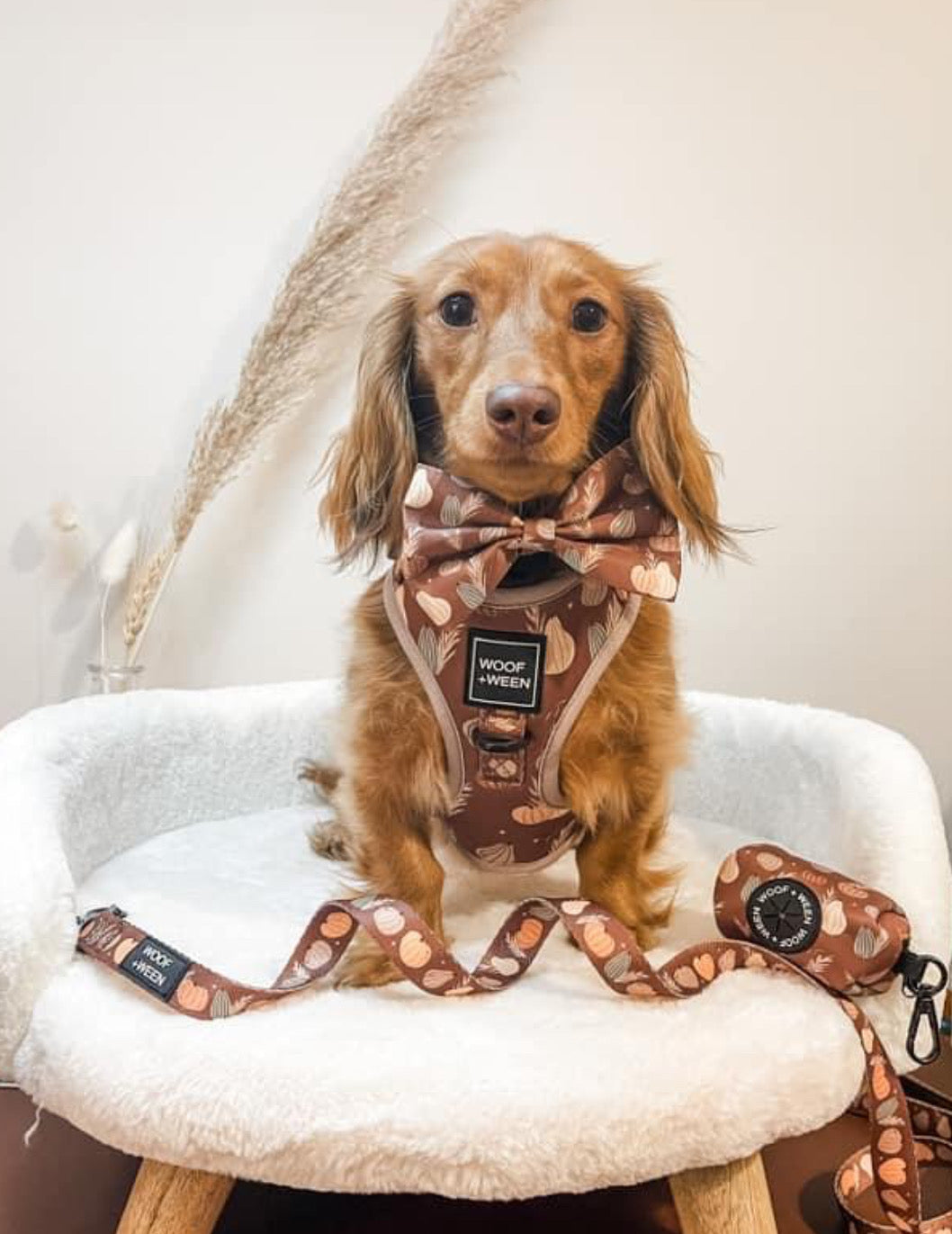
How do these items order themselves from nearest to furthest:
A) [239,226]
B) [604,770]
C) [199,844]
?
[604,770] < [199,844] < [239,226]

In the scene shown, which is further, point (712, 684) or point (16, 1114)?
point (712, 684)

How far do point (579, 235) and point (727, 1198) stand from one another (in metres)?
1.18

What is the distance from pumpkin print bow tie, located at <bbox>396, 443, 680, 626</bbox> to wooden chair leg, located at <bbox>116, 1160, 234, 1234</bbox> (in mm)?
438

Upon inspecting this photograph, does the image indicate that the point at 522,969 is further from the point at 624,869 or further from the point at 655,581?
the point at 655,581

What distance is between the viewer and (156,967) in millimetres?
826

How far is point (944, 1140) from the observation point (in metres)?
1.00

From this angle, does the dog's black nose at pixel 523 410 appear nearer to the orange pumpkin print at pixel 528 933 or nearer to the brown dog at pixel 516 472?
the brown dog at pixel 516 472

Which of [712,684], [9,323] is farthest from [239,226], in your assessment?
[712,684]

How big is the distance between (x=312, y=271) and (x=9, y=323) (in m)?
0.47

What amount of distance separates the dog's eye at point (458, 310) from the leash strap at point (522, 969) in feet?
1.55

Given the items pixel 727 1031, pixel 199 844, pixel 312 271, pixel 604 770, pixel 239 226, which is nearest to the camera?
pixel 727 1031

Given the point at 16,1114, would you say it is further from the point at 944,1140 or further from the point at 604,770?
the point at 944,1140

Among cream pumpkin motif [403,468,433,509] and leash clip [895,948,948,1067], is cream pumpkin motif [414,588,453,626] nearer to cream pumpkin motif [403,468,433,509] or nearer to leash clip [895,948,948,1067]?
cream pumpkin motif [403,468,433,509]

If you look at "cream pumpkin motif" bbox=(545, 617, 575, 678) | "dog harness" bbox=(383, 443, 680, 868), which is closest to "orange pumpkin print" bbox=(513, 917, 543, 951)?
"dog harness" bbox=(383, 443, 680, 868)
